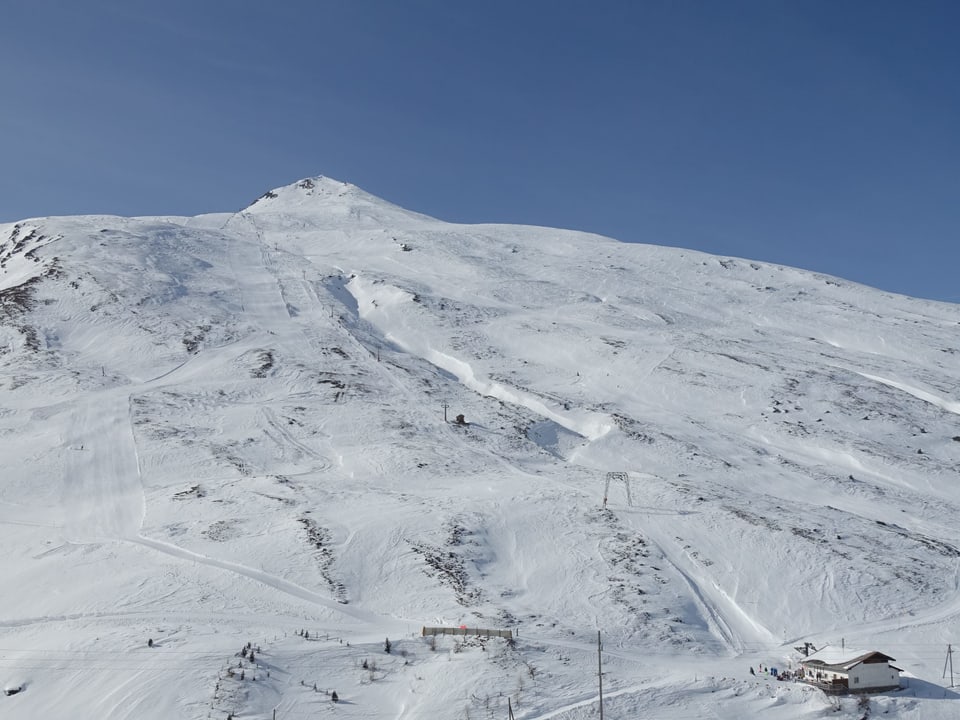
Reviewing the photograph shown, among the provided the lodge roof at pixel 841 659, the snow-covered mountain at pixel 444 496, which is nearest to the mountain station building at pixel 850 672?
the lodge roof at pixel 841 659

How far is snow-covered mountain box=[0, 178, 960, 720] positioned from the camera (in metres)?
34.3

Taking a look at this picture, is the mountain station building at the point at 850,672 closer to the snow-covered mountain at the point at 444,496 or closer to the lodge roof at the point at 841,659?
the lodge roof at the point at 841,659

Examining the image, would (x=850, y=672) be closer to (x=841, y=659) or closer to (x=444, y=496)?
(x=841, y=659)

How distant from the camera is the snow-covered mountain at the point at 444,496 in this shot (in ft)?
113

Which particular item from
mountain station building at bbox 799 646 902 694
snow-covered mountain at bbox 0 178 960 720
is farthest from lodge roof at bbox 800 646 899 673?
snow-covered mountain at bbox 0 178 960 720

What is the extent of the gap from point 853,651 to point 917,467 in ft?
128

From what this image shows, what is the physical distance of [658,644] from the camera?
127 ft

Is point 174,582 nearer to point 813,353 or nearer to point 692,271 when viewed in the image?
point 813,353

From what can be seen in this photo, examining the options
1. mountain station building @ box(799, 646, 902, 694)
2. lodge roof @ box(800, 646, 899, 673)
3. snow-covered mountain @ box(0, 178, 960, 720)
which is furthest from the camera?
lodge roof @ box(800, 646, 899, 673)

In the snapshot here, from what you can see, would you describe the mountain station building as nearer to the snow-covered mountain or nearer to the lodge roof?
the lodge roof

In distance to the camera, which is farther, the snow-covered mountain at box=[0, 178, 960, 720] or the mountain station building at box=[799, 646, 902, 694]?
the mountain station building at box=[799, 646, 902, 694]

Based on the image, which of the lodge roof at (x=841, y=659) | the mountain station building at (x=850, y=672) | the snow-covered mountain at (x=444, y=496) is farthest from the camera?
the lodge roof at (x=841, y=659)

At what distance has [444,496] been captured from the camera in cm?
5431

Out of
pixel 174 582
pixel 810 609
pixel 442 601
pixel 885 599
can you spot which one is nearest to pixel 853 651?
pixel 810 609
